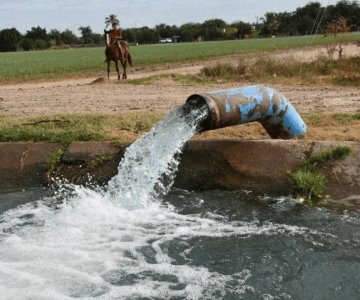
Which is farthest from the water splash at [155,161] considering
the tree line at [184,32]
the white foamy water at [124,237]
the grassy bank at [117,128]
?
the tree line at [184,32]

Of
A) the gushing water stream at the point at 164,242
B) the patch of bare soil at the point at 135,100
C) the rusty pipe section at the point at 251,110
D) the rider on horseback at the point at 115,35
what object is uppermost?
the rider on horseback at the point at 115,35

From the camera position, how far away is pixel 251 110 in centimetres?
611

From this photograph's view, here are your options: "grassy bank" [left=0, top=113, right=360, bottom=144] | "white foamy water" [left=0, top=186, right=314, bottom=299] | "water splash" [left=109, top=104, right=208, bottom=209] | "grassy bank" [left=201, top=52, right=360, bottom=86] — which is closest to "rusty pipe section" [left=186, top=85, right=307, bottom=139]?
"water splash" [left=109, top=104, right=208, bottom=209]

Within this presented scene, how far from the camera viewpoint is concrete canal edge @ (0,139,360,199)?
5902 mm

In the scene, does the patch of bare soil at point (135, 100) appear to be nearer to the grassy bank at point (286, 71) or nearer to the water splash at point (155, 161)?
the grassy bank at point (286, 71)

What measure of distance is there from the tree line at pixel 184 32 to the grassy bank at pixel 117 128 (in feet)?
304

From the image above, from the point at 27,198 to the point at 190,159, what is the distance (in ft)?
5.92

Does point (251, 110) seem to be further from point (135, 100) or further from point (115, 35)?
point (115, 35)

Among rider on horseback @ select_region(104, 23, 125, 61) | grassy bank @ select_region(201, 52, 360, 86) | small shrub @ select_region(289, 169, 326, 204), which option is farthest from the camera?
rider on horseback @ select_region(104, 23, 125, 61)

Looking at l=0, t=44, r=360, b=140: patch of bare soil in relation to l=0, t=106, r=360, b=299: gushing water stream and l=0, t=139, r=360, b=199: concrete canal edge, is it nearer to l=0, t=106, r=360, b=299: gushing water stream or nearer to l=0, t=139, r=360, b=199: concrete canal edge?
l=0, t=139, r=360, b=199: concrete canal edge

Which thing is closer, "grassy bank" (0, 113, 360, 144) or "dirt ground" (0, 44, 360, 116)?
"grassy bank" (0, 113, 360, 144)

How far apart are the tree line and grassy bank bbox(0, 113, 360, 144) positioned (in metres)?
92.7

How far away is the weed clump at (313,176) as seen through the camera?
18.7 ft

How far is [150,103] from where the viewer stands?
10734mm
